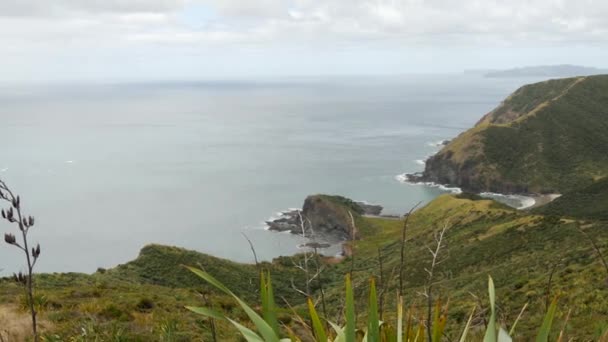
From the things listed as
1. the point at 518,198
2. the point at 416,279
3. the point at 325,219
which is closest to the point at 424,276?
the point at 416,279

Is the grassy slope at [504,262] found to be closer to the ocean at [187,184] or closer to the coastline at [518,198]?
the ocean at [187,184]

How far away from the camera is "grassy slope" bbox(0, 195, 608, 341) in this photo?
9336mm

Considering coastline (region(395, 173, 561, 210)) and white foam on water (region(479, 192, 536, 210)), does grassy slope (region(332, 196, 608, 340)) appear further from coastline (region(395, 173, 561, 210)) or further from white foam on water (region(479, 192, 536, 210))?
coastline (region(395, 173, 561, 210))

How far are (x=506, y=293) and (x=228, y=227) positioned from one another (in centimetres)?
6903

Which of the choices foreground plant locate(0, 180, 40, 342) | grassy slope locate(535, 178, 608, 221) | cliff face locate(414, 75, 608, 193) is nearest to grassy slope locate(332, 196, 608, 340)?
foreground plant locate(0, 180, 40, 342)

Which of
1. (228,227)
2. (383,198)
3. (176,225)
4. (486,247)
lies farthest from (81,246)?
(486,247)

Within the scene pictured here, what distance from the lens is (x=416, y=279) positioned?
120 ft

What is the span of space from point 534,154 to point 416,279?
79.6m

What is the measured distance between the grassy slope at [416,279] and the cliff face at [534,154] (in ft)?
102

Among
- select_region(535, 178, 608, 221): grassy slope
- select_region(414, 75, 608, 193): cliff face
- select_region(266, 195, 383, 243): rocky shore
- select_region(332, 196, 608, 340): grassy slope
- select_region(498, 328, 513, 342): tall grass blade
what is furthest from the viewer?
select_region(414, 75, 608, 193): cliff face

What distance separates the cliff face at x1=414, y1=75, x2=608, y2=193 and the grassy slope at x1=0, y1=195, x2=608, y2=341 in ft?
102

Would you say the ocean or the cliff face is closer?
the ocean

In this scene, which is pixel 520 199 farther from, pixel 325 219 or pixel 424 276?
pixel 424 276

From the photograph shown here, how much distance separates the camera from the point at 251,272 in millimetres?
44062
